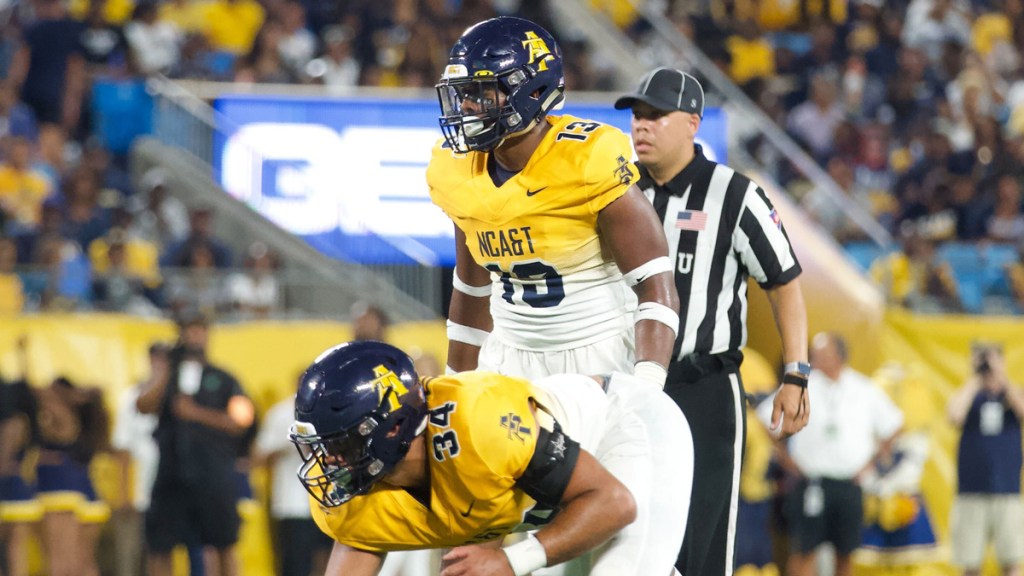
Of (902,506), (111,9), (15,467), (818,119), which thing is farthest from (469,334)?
(818,119)

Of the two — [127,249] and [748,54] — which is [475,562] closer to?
[127,249]

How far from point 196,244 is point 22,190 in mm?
1812

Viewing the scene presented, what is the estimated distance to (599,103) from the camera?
1296cm

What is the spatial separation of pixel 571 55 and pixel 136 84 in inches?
168

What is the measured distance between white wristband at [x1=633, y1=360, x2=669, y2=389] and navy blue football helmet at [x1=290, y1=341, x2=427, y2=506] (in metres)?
0.82

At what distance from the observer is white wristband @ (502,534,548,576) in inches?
149

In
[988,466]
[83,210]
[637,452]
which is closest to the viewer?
[637,452]

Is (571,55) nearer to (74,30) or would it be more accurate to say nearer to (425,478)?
(74,30)

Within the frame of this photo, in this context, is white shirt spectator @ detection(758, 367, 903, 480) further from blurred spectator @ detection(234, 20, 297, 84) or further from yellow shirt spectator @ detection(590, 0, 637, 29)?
yellow shirt spectator @ detection(590, 0, 637, 29)

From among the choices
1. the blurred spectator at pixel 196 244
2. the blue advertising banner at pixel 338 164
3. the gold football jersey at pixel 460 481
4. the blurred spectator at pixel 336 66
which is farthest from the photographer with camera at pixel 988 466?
the gold football jersey at pixel 460 481

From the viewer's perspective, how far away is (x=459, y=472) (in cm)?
381

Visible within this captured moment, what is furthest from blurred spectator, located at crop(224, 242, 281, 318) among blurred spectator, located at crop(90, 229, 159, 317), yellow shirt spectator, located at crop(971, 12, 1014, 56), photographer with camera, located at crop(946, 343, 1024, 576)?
yellow shirt spectator, located at crop(971, 12, 1014, 56)

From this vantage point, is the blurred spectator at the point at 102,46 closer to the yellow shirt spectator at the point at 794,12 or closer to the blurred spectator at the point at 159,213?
the blurred spectator at the point at 159,213

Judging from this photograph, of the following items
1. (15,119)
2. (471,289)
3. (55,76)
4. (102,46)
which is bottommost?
(471,289)
